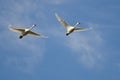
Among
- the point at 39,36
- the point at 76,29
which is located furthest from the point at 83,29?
the point at 39,36

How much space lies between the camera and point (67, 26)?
149 meters

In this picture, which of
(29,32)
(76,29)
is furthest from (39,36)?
(76,29)

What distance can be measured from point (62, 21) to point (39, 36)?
34.7 feet

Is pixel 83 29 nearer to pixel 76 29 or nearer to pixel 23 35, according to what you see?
pixel 76 29

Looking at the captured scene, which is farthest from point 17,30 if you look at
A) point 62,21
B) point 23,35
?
point 62,21

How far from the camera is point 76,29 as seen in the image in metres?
149

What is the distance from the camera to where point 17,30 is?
15325 cm

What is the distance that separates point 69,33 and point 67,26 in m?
2.39

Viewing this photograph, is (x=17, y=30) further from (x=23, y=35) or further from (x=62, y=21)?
(x=62, y=21)

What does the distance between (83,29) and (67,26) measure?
5.38m

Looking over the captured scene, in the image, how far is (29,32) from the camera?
152875mm

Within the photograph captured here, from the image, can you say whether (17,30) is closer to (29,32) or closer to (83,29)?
(29,32)

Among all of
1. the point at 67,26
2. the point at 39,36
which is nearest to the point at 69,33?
the point at 67,26

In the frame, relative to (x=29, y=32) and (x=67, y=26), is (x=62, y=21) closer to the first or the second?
(x=67, y=26)
